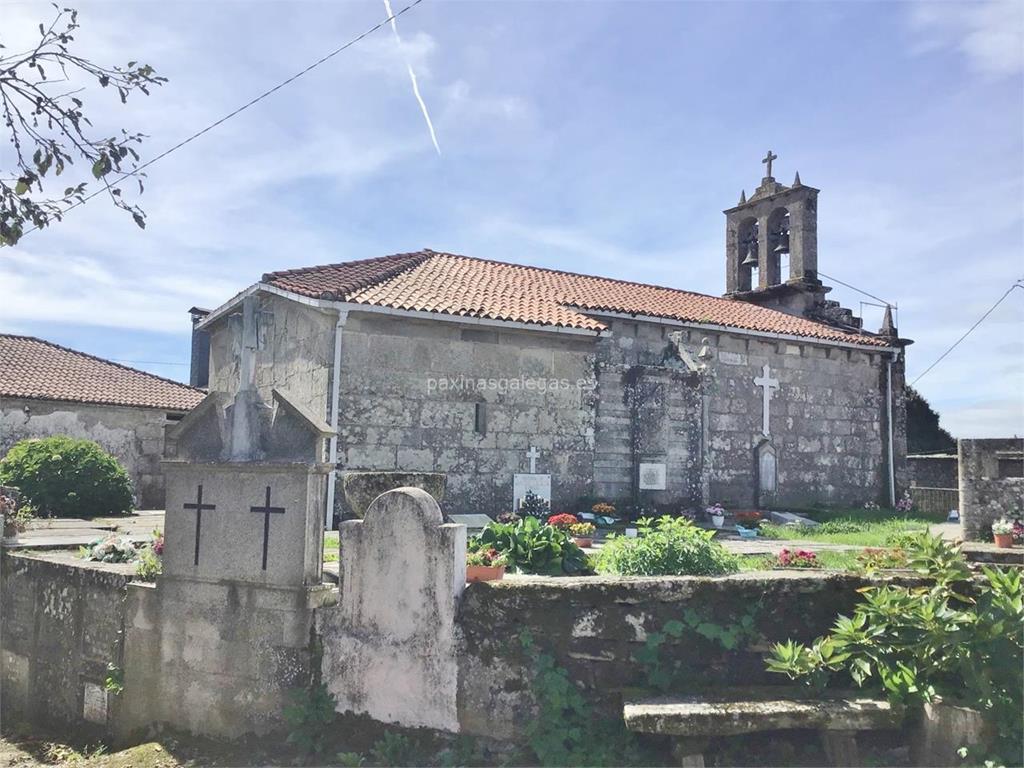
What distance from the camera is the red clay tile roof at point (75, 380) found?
20.6 meters

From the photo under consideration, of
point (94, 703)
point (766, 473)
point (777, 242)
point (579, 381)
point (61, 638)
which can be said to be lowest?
point (94, 703)

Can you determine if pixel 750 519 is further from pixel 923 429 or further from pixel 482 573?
pixel 923 429

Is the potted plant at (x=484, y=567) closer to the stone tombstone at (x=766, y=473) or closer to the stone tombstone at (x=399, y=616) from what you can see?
the stone tombstone at (x=399, y=616)

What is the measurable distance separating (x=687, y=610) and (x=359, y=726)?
2.32 m

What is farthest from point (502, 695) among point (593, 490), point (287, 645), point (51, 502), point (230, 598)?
point (51, 502)

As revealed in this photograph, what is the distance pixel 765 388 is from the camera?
56.1ft

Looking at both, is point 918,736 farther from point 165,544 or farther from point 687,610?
point 165,544

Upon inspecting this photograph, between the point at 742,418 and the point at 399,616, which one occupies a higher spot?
the point at 742,418

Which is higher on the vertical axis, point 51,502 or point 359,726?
point 51,502

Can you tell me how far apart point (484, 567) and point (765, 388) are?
13.1 metres

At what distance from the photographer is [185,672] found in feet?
19.9

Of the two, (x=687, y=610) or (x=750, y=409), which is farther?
(x=750, y=409)

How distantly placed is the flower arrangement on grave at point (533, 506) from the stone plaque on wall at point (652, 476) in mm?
2193

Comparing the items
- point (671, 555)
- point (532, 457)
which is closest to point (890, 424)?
point (532, 457)
